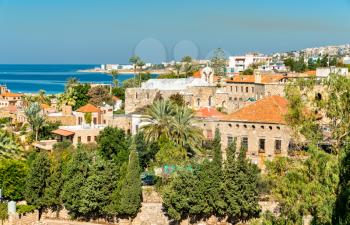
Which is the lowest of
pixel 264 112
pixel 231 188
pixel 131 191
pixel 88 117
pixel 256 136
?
pixel 131 191

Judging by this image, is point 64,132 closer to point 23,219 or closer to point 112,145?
point 112,145

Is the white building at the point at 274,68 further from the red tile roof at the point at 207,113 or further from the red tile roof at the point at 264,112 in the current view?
the red tile roof at the point at 264,112

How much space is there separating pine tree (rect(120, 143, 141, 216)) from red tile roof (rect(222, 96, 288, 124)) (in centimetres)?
606

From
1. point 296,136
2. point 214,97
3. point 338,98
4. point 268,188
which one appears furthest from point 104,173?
point 214,97

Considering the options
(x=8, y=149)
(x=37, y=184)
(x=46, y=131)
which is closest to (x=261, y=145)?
(x=37, y=184)

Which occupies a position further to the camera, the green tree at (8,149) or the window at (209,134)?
the window at (209,134)

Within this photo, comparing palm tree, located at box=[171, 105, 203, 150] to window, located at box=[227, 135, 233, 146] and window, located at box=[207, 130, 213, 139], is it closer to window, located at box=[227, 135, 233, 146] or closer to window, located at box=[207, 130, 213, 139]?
window, located at box=[227, 135, 233, 146]

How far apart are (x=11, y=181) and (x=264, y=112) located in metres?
10.3

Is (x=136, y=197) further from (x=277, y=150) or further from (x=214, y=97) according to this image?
(x=214, y=97)

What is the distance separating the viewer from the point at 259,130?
76.1 ft

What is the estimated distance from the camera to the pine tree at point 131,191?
62.7 feet

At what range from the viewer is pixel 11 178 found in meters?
20.6

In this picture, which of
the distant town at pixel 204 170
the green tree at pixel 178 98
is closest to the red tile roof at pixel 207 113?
the distant town at pixel 204 170

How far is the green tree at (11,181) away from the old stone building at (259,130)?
8082 millimetres
